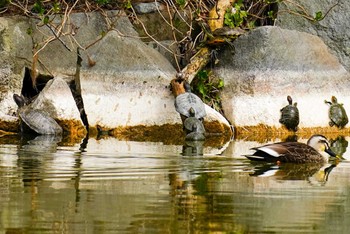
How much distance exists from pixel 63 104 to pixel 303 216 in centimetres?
805

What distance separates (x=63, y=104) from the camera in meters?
15.8

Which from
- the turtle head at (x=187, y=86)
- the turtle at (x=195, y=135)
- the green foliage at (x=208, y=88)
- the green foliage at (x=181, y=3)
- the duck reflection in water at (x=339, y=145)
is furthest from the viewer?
the green foliage at (x=208, y=88)

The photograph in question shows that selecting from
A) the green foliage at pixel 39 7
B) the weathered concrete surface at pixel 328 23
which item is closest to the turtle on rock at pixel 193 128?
the green foliage at pixel 39 7

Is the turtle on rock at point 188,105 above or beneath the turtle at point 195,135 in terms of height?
above

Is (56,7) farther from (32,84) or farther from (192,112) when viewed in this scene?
(192,112)

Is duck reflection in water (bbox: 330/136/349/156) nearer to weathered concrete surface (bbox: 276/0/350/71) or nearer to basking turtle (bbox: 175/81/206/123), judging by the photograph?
basking turtle (bbox: 175/81/206/123)

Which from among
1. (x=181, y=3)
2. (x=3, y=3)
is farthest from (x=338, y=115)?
(x=3, y=3)

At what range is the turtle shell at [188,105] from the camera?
15.6 metres

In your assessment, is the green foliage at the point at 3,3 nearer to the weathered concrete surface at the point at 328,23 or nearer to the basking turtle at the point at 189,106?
the basking turtle at the point at 189,106

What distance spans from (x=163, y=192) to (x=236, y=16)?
8014 millimetres

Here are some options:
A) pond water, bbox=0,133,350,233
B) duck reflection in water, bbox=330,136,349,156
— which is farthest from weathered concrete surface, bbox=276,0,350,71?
pond water, bbox=0,133,350,233

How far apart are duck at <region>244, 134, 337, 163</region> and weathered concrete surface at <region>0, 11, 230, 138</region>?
3.92 meters

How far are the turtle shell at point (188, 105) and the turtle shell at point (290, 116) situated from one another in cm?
132

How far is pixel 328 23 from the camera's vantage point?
17953mm
